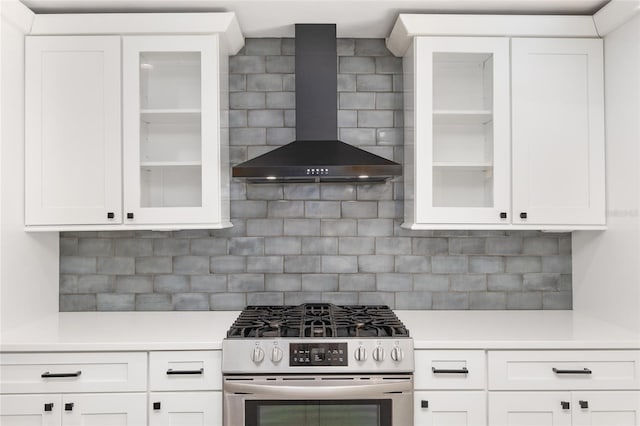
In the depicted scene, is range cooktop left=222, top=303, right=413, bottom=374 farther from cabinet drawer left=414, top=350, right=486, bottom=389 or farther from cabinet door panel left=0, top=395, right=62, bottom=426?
cabinet door panel left=0, top=395, right=62, bottom=426

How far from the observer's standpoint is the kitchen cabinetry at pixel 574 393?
213 cm

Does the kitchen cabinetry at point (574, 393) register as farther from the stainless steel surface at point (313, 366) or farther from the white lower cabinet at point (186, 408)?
the white lower cabinet at point (186, 408)

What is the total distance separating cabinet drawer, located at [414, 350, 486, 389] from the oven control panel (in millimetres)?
330

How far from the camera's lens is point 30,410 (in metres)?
2.12

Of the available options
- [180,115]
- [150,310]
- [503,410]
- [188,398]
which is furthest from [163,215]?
[503,410]

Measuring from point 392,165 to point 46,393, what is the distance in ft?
5.92

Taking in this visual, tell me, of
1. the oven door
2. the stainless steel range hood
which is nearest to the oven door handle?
the oven door

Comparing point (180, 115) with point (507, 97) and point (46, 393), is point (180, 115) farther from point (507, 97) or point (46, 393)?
point (507, 97)

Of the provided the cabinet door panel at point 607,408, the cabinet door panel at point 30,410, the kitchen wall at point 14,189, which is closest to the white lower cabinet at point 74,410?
the cabinet door panel at point 30,410

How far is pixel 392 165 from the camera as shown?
2.32 meters

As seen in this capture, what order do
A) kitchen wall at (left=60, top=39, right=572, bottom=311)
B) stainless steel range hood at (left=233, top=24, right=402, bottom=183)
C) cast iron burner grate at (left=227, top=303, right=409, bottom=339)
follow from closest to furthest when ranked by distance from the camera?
cast iron burner grate at (left=227, top=303, right=409, bottom=339), stainless steel range hood at (left=233, top=24, right=402, bottom=183), kitchen wall at (left=60, top=39, right=572, bottom=311)

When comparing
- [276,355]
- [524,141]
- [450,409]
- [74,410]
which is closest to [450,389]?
[450,409]

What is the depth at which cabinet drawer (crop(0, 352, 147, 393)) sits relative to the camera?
2115mm

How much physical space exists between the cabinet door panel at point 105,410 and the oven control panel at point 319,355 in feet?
2.21
